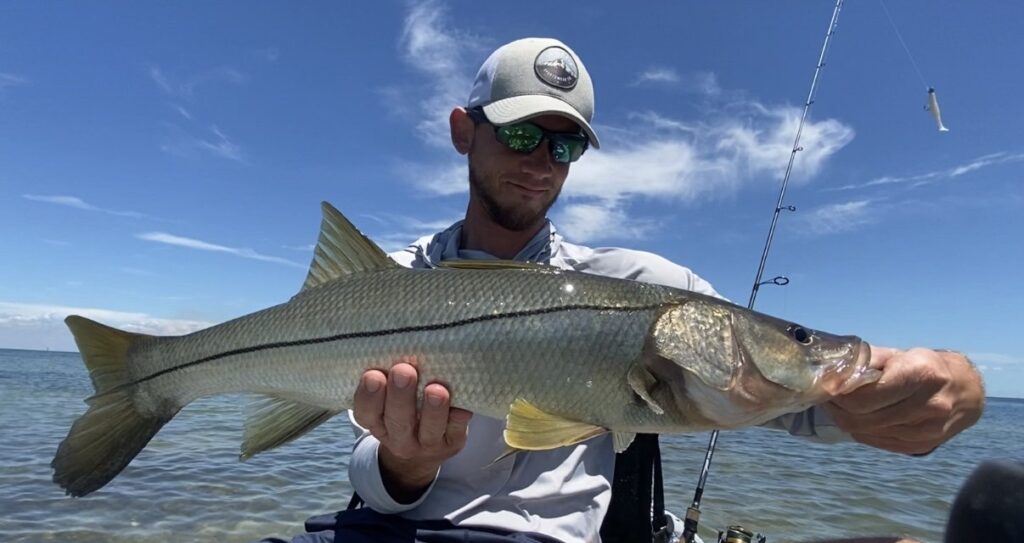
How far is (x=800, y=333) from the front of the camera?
2238mm

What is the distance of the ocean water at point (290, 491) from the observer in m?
6.77

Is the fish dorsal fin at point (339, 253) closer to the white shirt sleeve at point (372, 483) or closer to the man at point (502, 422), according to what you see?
the man at point (502, 422)

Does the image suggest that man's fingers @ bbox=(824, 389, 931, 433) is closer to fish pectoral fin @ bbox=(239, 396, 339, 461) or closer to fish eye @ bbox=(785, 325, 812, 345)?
fish eye @ bbox=(785, 325, 812, 345)

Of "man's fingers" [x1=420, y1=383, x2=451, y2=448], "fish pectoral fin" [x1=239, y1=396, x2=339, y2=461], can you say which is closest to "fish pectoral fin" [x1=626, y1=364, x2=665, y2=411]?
"man's fingers" [x1=420, y1=383, x2=451, y2=448]

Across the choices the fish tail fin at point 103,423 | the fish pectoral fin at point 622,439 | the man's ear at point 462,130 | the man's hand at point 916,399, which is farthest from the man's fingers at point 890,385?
the fish tail fin at point 103,423

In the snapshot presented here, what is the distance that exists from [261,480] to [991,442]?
24390 mm

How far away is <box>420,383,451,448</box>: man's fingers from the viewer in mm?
2201

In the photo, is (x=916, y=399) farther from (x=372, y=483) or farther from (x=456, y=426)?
(x=372, y=483)

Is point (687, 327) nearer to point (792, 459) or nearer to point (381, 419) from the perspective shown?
point (381, 419)

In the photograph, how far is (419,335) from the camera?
228 centimetres

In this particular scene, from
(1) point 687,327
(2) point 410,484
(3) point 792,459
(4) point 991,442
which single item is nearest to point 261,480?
(2) point 410,484

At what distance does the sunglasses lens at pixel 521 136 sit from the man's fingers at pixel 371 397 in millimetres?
1555

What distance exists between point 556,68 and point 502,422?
1825 mm

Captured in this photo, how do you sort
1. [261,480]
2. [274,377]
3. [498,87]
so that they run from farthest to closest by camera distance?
[261,480]
[498,87]
[274,377]
